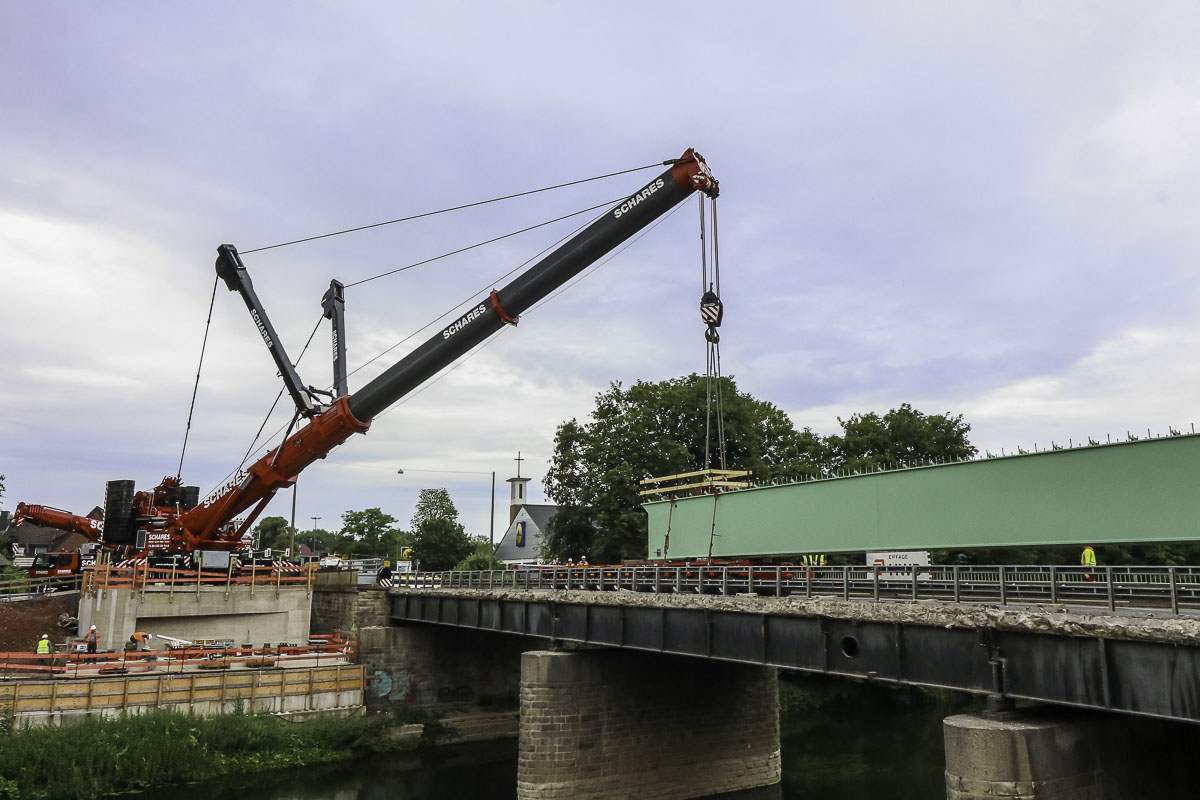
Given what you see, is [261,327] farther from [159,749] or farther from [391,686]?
[159,749]

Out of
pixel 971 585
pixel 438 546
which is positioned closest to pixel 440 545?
pixel 438 546

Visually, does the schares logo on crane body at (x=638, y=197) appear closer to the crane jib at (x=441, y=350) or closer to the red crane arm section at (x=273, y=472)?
the crane jib at (x=441, y=350)

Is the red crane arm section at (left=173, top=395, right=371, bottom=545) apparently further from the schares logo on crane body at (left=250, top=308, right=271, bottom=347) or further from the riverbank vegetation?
the riverbank vegetation

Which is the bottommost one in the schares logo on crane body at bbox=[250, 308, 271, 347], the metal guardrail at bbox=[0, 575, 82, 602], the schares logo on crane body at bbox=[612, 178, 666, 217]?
the metal guardrail at bbox=[0, 575, 82, 602]

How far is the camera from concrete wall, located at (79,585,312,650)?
36156 millimetres

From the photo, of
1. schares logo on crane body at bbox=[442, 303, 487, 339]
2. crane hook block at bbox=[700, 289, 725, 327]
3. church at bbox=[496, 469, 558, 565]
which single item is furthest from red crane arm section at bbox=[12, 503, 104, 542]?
church at bbox=[496, 469, 558, 565]

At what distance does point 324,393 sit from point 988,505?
28.3 meters

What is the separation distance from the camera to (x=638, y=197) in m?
29.0

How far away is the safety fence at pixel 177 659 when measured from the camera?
1218 inches

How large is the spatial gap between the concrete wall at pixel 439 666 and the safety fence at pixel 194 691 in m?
1.46

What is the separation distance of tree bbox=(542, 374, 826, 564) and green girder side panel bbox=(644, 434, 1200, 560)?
27.9 m

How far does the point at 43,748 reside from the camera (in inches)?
1055

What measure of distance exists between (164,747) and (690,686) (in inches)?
708

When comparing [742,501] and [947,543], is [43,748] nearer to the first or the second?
[742,501]
